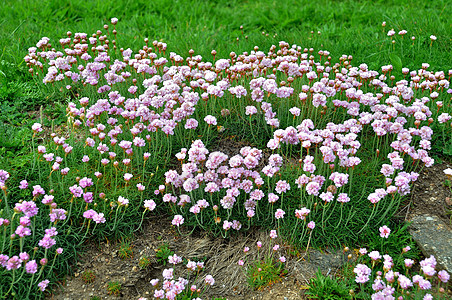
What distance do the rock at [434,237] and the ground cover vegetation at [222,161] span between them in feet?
0.26

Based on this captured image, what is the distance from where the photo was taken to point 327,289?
295 cm

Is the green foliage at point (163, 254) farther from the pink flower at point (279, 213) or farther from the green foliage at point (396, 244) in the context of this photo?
the green foliage at point (396, 244)

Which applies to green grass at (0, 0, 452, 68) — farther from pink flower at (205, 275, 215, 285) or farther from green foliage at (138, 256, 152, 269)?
pink flower at (205, 275, 215, 285)

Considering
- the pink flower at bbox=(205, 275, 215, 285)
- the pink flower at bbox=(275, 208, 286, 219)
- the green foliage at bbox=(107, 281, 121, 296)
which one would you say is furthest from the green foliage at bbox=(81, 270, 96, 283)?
the pink flower at bbox=(275, 208, 286, 219)

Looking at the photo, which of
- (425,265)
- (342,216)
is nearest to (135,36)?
(342,216)

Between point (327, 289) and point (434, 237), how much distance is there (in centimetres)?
94

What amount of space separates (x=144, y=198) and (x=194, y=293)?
34.8 inches

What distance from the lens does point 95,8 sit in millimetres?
6945

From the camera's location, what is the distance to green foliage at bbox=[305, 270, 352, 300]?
2912 millimetres

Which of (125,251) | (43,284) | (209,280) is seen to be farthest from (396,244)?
(43,284)

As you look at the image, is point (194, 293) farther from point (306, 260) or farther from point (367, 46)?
point (367, 46)

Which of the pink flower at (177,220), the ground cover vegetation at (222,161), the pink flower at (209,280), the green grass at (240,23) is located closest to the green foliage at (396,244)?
the ground cover vegetation at (222,161)

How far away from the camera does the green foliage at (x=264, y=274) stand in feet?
10.2

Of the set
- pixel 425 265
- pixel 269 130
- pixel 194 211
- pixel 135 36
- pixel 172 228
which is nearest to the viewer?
pixel 425 265
